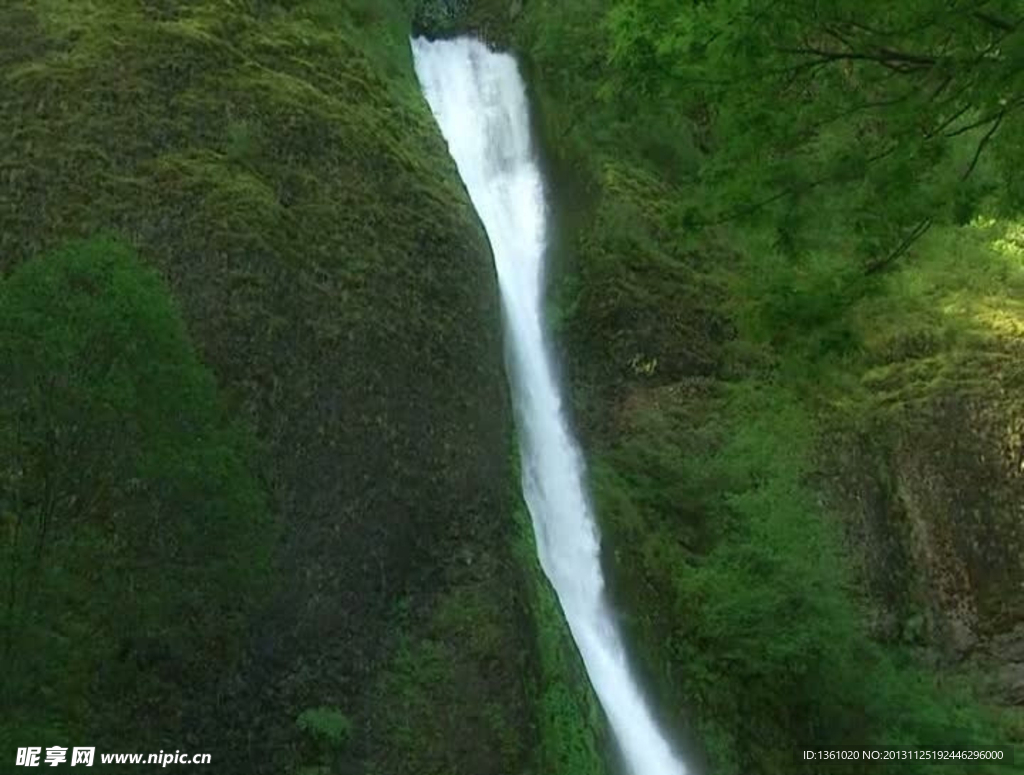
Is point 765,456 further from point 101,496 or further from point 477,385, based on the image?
point 101,496

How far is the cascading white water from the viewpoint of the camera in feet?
33.5

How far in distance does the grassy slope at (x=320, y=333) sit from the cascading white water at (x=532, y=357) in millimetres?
1492

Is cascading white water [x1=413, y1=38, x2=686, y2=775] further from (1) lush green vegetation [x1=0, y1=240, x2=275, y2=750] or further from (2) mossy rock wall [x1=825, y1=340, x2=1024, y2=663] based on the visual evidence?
(1) lush green vegetation [x1=0, y1=240, x2=275, y2=750]

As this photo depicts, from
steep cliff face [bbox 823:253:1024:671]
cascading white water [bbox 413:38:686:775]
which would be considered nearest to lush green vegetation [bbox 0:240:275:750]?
cascading white water [bbox 413:38:686:775]

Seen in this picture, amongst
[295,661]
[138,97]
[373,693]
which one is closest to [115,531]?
[295,661]

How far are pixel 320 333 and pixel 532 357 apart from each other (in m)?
4.56

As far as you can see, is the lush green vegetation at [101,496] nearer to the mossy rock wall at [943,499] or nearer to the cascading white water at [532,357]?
the cascading white water at [532,357]

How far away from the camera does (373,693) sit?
7.60m

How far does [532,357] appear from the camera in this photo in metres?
13.1

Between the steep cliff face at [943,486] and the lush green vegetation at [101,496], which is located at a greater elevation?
the steep cliff face at [943,486]

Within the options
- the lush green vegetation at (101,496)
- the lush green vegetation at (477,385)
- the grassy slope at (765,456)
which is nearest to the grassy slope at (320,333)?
the lush green vegetation at (477,385)

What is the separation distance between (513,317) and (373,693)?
6517 mm

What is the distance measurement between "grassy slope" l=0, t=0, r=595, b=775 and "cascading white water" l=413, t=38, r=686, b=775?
1492 millimetres

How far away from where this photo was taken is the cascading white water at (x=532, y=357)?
10.2m
